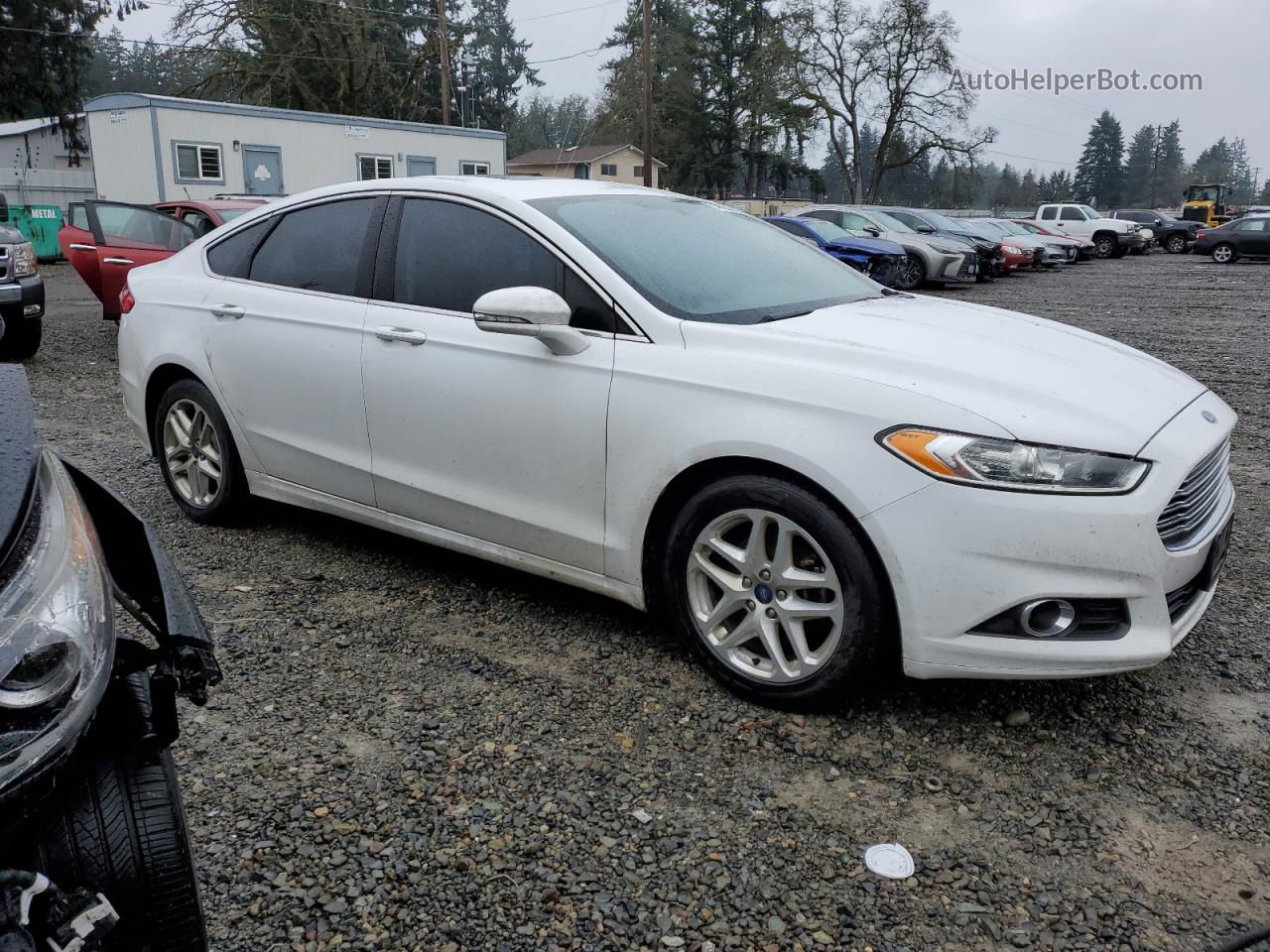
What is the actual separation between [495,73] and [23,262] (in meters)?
66.8

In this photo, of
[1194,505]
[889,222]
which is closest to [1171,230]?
[889,222]

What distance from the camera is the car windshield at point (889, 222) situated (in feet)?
68.7

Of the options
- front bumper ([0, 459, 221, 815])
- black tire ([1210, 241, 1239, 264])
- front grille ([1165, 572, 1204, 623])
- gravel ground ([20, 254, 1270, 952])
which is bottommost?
black tire ([1210, 241, 1239, 264])

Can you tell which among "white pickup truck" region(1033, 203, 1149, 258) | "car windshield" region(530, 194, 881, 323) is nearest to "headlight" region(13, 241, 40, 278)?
"car windshield" region(530, 194, 881, 323)

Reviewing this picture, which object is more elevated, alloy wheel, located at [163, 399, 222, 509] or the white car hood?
the white car hood

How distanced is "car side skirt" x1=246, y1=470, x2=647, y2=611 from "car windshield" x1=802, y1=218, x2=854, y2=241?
1556 centimetres

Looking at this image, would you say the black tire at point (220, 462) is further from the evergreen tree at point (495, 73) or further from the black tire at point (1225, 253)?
the evergreen tree at point (495, 73)

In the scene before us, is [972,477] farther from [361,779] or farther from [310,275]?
[310,275]

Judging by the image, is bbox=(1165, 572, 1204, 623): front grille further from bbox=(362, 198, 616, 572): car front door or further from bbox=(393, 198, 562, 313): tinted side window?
bbox=(393, 198, 562, 313): tinted side window

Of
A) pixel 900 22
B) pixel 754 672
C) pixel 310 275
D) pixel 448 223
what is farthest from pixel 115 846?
pixel 900 22

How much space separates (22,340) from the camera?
10227mm

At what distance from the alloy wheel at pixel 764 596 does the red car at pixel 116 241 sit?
9.63 meters

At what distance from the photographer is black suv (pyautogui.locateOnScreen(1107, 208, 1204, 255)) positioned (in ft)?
114

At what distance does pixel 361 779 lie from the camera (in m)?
2.81
